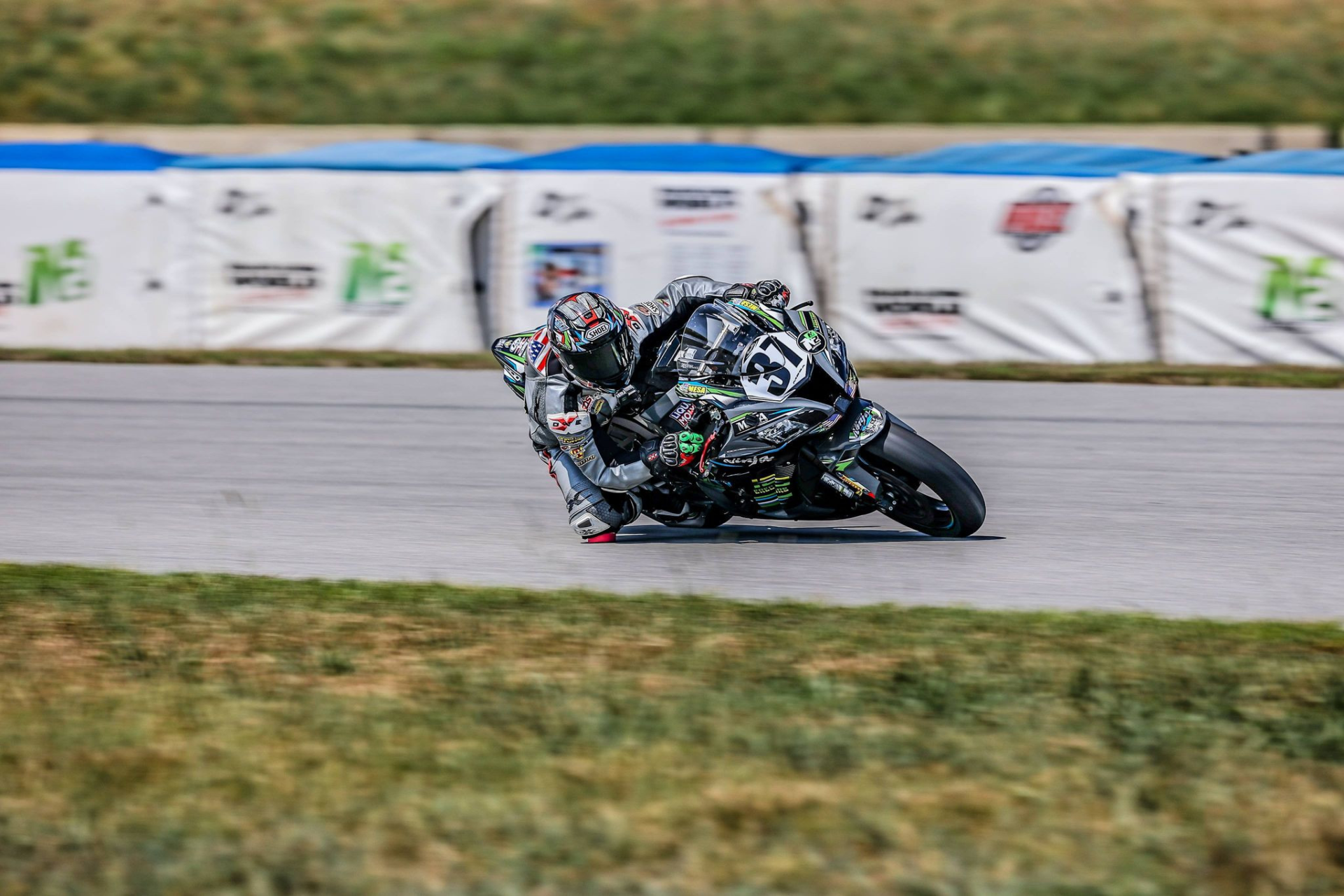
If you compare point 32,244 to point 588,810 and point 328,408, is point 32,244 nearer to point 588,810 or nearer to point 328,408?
point 328,408

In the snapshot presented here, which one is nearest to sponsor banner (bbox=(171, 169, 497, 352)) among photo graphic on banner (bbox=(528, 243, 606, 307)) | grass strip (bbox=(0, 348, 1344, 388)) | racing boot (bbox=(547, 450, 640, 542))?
grass strip (bbox=(0, 348, 1344, 388))

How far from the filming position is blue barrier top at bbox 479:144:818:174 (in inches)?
548

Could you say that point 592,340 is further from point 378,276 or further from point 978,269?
point 378,276

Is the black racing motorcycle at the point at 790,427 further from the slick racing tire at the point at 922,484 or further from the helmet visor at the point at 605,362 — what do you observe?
the helmet visor at the point at 605,362

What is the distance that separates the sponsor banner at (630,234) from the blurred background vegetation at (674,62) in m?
8.04

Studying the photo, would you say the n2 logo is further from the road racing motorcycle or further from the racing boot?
the racing boot

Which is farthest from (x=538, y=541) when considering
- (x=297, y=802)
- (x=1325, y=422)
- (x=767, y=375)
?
(x=1325, y=422)

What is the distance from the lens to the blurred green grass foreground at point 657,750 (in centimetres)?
415

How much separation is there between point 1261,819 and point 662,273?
33.1 feet

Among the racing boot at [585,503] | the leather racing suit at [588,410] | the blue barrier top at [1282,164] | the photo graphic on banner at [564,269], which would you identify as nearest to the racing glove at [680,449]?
the leather racing suit at [588,410]

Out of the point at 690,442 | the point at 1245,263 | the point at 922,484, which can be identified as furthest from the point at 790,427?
the point at 1245,263

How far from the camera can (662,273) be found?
45.6 ft

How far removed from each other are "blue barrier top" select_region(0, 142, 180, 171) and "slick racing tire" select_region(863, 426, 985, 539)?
987 cm

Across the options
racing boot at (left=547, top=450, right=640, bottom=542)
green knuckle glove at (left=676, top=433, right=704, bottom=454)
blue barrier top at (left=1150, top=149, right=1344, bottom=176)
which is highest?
blue barrier top at (left=1150, top=149, right=1344, bottom=176)
